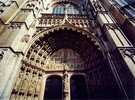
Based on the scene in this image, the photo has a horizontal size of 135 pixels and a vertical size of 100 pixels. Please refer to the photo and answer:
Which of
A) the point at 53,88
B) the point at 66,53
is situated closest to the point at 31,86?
the point at 53,88

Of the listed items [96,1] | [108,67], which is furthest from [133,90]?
[96,1]

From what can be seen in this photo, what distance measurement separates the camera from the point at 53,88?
7035 millimetres

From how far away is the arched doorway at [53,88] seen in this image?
6.70m

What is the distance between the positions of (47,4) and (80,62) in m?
6.33

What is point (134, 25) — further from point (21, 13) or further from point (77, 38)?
point (21, 13)

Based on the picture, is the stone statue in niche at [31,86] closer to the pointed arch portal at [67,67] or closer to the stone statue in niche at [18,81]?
the pointed arch portal at [67,67]

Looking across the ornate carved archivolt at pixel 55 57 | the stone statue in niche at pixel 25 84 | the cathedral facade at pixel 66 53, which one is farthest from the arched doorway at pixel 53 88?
the stone statue in niche at pixel 25 84

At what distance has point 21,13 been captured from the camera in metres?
8.52

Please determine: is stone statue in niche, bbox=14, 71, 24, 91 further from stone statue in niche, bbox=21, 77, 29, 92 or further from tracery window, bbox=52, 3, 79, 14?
tracery window, bbox=52, 3, 79, 14

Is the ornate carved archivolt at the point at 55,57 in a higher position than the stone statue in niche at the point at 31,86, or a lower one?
higher

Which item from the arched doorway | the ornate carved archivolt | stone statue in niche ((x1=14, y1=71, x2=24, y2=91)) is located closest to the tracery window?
the ornate carved archivolt

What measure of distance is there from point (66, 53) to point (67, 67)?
1.06m

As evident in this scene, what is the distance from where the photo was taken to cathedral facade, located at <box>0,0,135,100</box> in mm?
5684

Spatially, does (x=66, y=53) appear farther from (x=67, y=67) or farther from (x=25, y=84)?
(x=25, y=84)
